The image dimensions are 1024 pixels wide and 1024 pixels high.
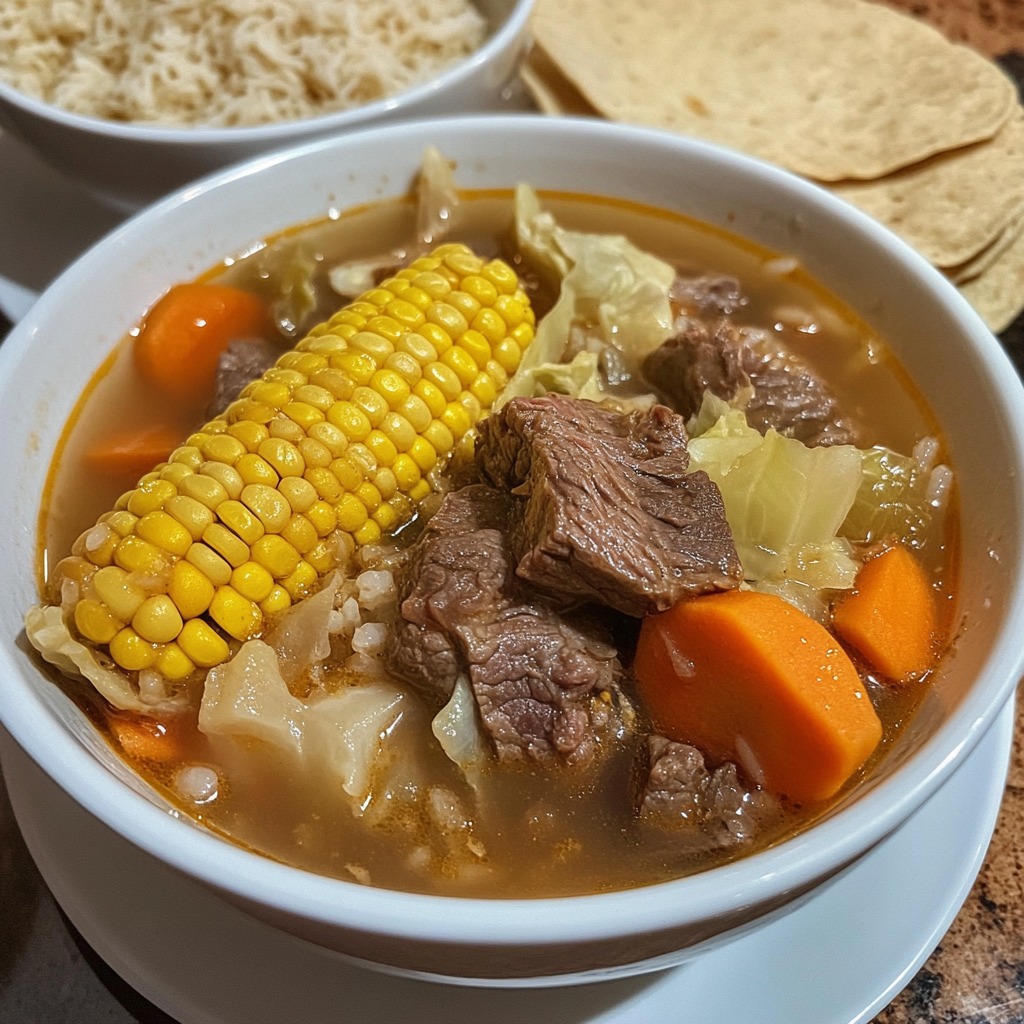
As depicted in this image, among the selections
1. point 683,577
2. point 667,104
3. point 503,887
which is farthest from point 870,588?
point 667,104

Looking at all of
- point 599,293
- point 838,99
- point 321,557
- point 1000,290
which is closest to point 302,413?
point 321,557

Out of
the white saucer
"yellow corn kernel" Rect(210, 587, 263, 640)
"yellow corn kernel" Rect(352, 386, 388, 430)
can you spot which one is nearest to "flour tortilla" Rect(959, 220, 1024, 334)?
the white saucer

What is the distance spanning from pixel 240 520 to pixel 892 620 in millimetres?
1019

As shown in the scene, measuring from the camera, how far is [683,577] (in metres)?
1.36

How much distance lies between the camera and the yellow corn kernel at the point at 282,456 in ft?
5.00

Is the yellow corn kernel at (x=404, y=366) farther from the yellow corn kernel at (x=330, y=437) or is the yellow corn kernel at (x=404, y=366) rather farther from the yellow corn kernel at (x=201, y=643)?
the yellow corn kernel at (x=201, y=643)

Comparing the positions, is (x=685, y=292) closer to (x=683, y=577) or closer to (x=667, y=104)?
(x=683, y=577)

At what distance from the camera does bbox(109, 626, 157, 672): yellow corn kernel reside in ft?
4.48

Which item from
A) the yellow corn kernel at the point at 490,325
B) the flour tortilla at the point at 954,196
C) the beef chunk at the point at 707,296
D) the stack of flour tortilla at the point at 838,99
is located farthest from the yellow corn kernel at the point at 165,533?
the flour tortilla at the point at 954,196

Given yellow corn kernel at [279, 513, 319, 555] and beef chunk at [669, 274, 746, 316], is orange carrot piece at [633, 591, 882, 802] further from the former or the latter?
beef chunk at [669, 274, 746, 316]

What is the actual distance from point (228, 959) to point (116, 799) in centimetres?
33

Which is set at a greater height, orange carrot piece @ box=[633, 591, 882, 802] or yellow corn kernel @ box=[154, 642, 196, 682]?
orange carrot piece @ box=[633, 591, 882, 802]

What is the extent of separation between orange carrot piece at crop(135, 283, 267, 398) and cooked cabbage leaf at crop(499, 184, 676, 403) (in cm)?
64

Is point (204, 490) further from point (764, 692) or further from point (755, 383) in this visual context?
point (755, 383)
